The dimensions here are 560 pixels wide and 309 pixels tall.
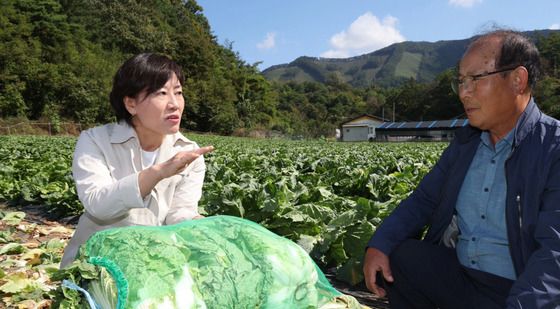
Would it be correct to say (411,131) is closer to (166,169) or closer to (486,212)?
(486,212)

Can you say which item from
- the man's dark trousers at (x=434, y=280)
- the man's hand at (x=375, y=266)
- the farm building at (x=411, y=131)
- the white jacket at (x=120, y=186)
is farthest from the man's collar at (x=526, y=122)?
the farm building at (x=411, y=131)

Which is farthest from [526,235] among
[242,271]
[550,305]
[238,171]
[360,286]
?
[238,171]

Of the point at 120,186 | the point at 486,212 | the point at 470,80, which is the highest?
the point at 470,80

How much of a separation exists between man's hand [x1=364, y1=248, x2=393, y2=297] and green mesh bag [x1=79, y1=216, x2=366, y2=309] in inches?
11.2

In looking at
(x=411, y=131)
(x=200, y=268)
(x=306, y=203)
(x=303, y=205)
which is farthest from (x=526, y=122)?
(x=411, y=131)

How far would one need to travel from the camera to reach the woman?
6.10ft

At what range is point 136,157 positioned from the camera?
7.13 feet

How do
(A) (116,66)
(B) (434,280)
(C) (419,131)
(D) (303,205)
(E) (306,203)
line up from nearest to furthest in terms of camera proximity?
(B) (434,280), (D) (303,205), (E) (306,203), (A) (116,66), (C) (419,131)

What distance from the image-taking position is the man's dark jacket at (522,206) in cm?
145

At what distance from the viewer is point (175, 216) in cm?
219

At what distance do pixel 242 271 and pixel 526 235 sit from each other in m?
1.05

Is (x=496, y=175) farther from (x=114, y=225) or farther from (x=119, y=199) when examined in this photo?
(x=114, y=225)

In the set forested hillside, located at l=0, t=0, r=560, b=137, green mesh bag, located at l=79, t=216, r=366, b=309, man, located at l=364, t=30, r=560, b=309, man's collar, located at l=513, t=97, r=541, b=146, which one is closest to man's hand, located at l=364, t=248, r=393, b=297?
man, located at l=364, t=30, r=560, b=309

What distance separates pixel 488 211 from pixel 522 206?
0.20m
